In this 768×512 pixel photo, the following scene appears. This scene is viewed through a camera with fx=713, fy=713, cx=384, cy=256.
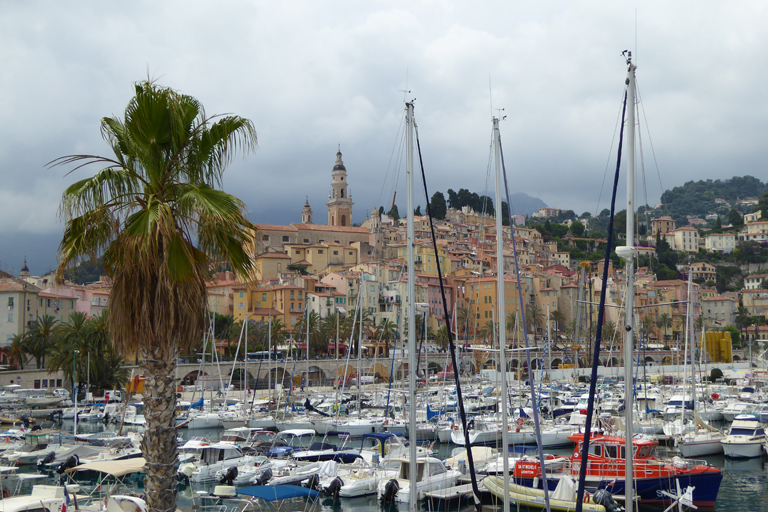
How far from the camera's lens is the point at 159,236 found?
930 cm

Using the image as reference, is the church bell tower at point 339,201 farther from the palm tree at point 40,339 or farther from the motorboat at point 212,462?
the motorboat at point 212,462

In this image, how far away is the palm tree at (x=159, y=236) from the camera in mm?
Answer: 9164

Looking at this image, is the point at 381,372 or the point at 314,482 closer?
the point at 314,482

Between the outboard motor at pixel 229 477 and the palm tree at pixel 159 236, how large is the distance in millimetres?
20581

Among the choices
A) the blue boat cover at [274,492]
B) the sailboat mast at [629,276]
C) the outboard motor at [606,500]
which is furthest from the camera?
the outboard motor at [606,500]

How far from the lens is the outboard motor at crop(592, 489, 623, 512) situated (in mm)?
22484

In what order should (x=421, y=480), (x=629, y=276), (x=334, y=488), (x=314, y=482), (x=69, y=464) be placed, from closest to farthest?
(x=629, y=276), (x=421, y=480), (x=334, y=488), (x=314, y=482), (x=69, y=464)

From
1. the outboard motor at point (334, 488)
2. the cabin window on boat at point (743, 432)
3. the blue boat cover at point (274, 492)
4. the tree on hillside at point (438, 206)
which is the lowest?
the outboard motor at point (334, 488)

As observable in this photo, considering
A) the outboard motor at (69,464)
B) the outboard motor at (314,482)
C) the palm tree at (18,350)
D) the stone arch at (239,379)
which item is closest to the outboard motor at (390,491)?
the outboard motor at (314,482)

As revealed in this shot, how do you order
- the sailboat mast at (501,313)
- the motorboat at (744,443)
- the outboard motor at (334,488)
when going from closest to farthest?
the sailboat mast at (501,313) → the outboard motor at (334,488) → the motorboat at (744,443)

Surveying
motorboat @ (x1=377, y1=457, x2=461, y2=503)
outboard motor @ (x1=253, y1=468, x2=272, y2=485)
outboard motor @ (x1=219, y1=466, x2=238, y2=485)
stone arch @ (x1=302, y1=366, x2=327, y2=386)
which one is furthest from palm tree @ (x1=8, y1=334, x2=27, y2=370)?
motorboat @ (x1=377, y1=457, x2=461, y2=503)

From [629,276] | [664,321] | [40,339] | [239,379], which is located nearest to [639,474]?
[629,276]

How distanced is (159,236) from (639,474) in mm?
20899

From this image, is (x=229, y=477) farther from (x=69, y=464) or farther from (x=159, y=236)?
(x=159, y=236)
